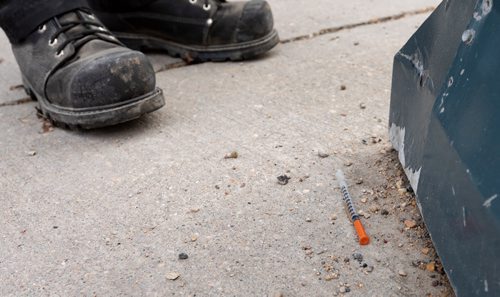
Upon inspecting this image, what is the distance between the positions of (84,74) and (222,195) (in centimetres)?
57

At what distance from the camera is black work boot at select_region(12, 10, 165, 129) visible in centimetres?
169

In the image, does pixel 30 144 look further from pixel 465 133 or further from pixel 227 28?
pixel 465 133

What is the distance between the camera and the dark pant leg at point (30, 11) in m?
1.85

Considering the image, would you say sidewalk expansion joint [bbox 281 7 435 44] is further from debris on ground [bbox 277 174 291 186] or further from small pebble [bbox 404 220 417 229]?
small pebble [bbox 404 220 417 229]

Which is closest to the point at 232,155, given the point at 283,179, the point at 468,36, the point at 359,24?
the point at 283,179

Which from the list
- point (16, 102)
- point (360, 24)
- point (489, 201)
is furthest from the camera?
point (360, 24)

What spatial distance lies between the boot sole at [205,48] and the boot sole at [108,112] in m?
0.50

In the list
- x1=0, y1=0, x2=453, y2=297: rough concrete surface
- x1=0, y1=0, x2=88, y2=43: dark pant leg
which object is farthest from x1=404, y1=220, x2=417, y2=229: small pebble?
x1=0, y1=0, x2=88, y2=43: dark pant leg

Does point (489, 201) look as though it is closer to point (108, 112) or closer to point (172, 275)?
point (172, 275)

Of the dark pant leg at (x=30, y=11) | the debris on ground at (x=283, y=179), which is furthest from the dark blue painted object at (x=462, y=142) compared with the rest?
the dark pant leg at (x=30, y=11)

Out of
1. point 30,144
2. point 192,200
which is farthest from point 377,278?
point 30,144

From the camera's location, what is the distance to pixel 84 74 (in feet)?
5.59

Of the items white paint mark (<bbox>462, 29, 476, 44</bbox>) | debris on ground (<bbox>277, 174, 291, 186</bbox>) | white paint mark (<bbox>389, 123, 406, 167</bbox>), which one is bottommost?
debris on ground (<bbox>277, 174, 291, 186</bbox>)

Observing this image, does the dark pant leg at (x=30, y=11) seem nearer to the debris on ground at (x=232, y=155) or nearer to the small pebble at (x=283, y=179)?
the debris on ground at (x=232, y=155)
